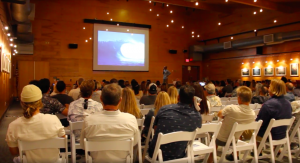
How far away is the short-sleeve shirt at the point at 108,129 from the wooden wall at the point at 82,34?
10.9 meters

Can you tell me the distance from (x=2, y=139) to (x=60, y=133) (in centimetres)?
381

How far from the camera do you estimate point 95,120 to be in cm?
202

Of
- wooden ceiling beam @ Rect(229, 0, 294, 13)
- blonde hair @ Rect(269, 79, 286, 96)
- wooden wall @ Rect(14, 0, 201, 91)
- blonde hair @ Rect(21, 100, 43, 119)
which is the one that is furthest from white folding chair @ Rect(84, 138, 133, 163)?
wooden wall @ Rect(14, 0, 201, 91)

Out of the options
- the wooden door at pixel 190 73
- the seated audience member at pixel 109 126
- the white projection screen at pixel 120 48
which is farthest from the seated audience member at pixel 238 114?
the wooden door at pixel 190 73

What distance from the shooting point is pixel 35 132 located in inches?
78.7

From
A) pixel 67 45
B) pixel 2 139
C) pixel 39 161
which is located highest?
pixel 67 45

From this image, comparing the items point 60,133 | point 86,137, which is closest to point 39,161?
point 60,133

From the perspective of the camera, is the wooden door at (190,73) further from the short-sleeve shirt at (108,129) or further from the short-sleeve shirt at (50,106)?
the short-sleeve shirt at (108,129)

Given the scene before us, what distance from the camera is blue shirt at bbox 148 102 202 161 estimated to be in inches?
96.1

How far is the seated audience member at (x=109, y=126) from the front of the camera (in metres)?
2.01

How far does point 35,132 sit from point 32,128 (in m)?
0.04

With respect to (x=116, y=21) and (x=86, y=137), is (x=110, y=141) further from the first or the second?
(x=116, y=21)

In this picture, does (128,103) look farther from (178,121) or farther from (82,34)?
(82,34)

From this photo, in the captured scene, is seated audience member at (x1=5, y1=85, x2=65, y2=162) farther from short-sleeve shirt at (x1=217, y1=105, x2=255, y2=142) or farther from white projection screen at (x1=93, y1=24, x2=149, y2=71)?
white projection screen at (x1=93, y1=24, x2=149, y2=71)
